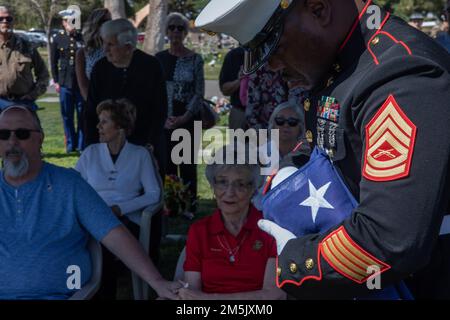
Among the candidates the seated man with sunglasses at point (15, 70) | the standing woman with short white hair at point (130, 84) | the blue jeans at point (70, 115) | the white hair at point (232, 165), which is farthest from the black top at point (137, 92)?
the blue jeans at point (70, 115)

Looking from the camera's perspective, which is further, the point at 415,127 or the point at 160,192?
the point at 160,192

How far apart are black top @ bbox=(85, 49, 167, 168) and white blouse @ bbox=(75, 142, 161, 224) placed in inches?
14.2

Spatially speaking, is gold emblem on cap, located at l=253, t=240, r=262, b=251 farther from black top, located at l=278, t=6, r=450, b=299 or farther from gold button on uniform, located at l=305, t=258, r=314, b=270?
gold button on uniform, located at l=305, t=258, r=314, b=270

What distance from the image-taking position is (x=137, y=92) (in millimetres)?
4648

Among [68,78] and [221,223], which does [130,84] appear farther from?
[68,78]

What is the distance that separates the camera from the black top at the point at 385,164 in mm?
927

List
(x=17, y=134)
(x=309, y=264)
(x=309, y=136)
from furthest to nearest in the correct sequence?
(x=17, y=134), (x=309, y=136), (x=309, y=264)

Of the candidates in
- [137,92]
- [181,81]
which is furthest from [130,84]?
[181,81]

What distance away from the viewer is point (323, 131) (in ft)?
4.01

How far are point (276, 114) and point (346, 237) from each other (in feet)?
11.0

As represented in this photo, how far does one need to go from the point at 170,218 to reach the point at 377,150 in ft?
16.5

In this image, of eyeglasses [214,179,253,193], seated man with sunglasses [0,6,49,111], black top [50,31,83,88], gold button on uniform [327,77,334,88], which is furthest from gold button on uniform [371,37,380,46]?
black top [50,31,83,88]

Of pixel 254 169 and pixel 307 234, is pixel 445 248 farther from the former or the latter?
pixel 254 169
